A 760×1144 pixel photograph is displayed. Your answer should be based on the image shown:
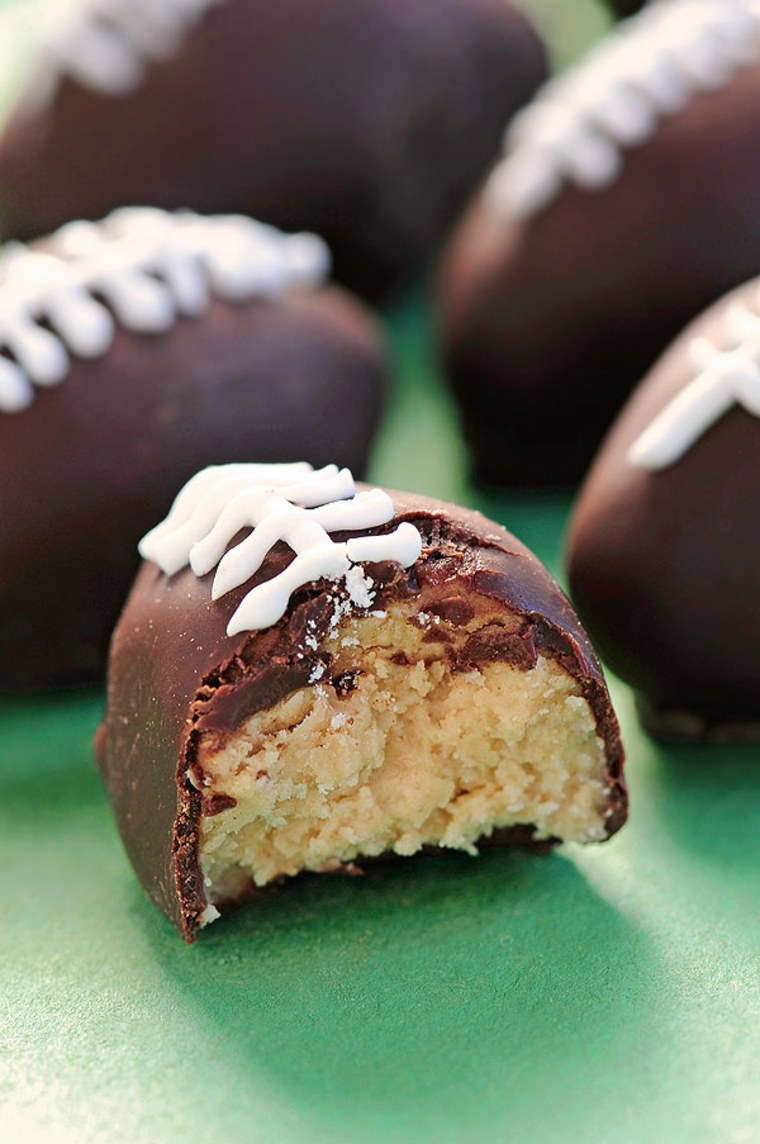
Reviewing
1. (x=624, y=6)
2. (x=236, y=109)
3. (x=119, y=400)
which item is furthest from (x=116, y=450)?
(x=624, y=6)

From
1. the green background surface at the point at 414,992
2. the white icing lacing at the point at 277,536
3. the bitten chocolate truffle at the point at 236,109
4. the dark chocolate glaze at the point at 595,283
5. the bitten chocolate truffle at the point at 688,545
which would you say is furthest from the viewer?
the bitten chocolate truffle at the point at 236,109

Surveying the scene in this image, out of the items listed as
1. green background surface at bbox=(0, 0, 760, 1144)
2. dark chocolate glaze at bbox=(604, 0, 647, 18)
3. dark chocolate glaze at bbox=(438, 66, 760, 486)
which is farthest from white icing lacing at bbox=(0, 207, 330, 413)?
dark chocolate glaze at bbox=(604, 0, 647, 18)

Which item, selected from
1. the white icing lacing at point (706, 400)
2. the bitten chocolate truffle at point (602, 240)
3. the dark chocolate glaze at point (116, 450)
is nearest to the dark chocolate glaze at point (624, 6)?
the bitten chocolate truffle at point (602, 240)

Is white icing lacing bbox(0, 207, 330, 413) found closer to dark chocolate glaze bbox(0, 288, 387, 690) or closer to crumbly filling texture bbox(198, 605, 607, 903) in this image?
dark chocolate glaze bbox(0, 288, 387, 690)

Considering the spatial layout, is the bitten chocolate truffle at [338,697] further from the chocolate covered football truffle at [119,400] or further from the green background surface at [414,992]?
the chocolate covered football truffle at [119,400]

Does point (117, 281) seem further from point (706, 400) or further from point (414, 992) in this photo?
point (414, 992)

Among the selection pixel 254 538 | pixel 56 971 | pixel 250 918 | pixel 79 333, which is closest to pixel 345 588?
pixel 254 538
